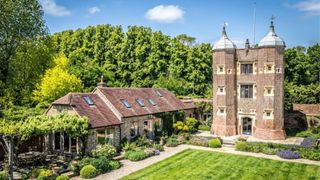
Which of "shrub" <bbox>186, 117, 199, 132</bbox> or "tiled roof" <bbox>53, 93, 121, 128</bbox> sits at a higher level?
"tiled roof" <bbox>53, 93, 121, 128</bbox>

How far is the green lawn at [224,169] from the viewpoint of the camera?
18391 millimetres

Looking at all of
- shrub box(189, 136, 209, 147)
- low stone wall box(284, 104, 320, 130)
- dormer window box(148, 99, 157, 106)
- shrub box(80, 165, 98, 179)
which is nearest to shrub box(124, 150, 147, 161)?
shrub box(80, 165, 98, 179)

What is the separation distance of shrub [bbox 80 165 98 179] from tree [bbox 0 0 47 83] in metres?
18.3

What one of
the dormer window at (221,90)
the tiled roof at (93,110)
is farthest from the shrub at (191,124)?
the tiled roof at (93,110)

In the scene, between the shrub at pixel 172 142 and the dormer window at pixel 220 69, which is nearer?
the shrub at pixel 172 142

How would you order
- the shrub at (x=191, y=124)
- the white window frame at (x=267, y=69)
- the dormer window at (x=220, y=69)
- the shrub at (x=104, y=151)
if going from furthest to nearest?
1. the shrub at (x=191, y=124)
2. the dormer window at (x=220, y=69)
3. the white window frame at (x=267, y=69)
4. the shrub at (x=104, y=151)

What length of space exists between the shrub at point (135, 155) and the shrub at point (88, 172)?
14.3 ft

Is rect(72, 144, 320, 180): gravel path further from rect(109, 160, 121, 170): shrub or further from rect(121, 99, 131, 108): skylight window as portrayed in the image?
rect(121, 99, 131, 108): skylight window

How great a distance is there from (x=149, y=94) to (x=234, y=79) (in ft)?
32.7

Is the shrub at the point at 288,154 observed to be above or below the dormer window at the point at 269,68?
below

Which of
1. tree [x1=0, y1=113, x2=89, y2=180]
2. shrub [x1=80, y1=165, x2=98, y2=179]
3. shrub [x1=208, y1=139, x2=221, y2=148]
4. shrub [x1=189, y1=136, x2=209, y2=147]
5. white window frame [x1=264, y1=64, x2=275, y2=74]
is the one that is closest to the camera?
tree [x1=0, y1=113, x2=89, y2=180]

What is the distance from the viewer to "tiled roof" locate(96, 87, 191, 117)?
26625 millimetres

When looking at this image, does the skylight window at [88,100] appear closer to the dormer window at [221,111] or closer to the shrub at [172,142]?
→ the shrub at [172,142]

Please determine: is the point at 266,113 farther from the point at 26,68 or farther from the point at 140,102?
the point at 26,68
